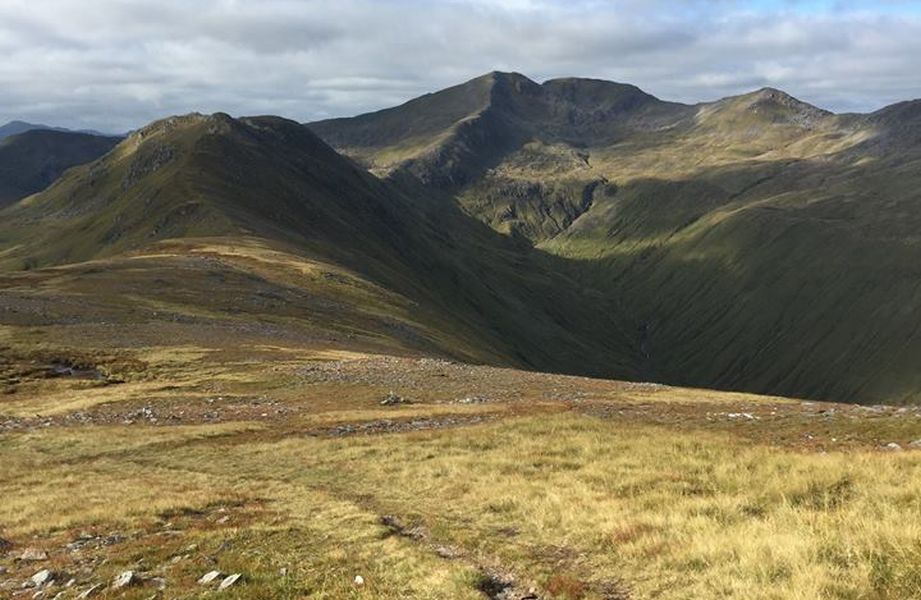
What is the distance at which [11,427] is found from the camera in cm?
4069

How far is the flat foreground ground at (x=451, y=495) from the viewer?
14484mm

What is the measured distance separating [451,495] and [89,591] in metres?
12.0

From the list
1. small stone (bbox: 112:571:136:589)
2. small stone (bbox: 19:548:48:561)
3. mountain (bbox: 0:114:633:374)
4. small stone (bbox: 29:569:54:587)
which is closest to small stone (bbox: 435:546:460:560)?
small stone (bbox: 112:571:136:589)

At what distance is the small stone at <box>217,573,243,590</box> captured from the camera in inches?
590

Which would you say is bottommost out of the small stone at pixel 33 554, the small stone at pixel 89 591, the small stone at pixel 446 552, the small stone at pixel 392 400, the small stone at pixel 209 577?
the small stone at pixel 392 400

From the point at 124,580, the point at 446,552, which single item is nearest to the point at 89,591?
the point at 124,580

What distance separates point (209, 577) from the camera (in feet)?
51.4

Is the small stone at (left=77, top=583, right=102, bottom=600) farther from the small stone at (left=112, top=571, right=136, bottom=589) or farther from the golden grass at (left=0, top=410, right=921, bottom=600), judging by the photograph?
the golden grass at (left=0, top=410, right=921, bottom=600)

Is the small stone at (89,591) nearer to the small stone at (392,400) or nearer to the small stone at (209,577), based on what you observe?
the small stone at (209,577)

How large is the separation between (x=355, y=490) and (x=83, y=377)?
1527 inches

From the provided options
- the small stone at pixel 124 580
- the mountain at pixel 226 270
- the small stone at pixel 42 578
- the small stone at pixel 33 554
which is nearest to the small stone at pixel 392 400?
the small stone at pixel 33 554

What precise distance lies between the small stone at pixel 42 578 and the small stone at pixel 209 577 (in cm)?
380

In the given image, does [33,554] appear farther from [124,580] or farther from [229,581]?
[229,581]

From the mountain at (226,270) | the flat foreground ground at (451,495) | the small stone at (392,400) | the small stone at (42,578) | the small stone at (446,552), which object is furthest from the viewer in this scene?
the mountain at (226,270)
